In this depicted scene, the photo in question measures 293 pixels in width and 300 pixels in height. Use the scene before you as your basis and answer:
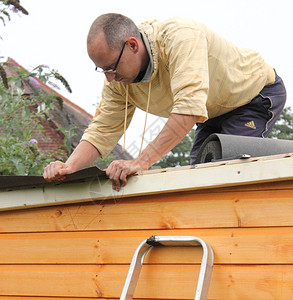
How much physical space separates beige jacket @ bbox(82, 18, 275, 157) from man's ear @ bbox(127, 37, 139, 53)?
9 cm

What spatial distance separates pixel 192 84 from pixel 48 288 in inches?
50.0

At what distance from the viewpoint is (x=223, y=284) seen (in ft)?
7.10

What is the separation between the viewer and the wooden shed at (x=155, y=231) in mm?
2111

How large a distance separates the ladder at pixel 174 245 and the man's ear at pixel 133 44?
102 centimetres

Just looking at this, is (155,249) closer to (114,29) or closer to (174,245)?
(174,245)

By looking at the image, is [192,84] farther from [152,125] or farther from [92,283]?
[92,283]

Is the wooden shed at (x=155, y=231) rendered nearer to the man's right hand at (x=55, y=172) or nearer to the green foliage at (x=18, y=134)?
the man's right hand at (x=55, y=172)

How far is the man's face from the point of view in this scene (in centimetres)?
268


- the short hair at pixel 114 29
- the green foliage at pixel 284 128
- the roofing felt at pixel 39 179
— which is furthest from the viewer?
the green foliage at pixel 284 128

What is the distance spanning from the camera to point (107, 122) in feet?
11.0

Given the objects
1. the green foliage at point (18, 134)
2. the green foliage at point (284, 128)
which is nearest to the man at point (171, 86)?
the green foliage at point (18, 134)

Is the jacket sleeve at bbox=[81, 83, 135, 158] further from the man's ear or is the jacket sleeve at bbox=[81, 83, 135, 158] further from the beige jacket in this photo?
the man's ear

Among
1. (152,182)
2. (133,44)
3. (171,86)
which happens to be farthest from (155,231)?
(133,44)


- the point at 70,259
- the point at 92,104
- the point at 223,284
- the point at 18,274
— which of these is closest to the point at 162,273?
the point at 223,284
